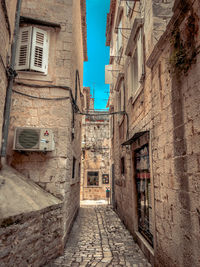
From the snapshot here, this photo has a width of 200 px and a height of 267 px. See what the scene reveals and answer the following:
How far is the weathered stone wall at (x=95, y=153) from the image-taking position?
16.3m

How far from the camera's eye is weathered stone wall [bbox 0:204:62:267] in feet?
9.25

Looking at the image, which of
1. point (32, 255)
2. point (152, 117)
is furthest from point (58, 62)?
point (32, 255)

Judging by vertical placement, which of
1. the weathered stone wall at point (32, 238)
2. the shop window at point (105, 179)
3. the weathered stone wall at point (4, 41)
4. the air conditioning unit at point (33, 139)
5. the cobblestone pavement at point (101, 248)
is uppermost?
the weathered stone wall at point (4, 41)

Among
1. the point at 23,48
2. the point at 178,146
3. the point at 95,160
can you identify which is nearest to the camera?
the point at 178,146

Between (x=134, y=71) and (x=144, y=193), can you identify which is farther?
(x=134, y=71)

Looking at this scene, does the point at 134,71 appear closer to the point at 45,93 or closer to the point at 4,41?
the point at 45,93

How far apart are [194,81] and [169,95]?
28.4 inches

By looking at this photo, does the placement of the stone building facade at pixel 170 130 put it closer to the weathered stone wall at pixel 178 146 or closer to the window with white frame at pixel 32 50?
the weathered stone wall at pixel 178 146

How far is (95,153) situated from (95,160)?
2.03ft

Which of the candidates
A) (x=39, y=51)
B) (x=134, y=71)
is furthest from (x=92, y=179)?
(x=39, y=51)

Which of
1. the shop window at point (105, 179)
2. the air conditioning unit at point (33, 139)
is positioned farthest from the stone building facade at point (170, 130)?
the shop window at point (105, 179)

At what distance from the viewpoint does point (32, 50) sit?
5.16m

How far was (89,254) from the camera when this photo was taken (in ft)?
14.8

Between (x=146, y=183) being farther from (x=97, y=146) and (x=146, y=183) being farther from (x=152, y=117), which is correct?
(x=97, y=146)
